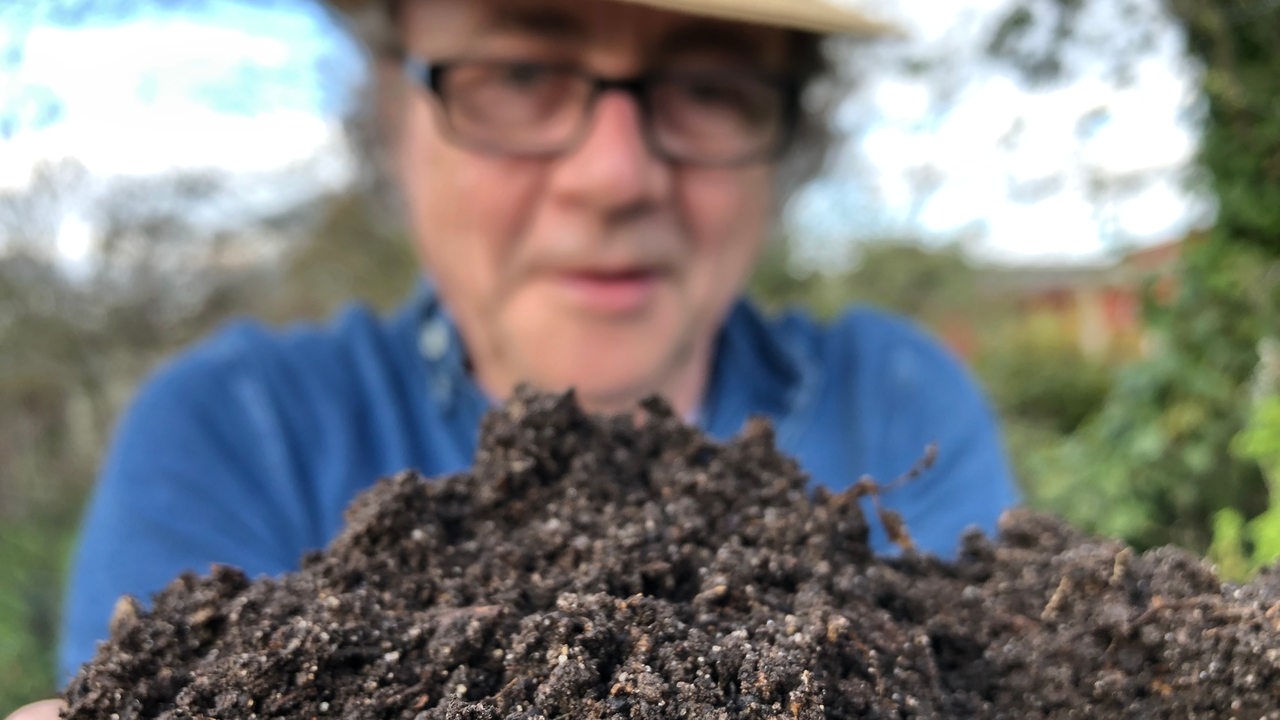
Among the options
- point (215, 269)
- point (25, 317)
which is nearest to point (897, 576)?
point (25, 317)

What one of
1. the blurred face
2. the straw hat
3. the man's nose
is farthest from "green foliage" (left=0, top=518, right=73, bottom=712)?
the straw hat

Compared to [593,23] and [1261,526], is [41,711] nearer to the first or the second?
[1261,526]

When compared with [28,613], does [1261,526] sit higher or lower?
lower

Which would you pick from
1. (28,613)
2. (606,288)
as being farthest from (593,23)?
(28,613)

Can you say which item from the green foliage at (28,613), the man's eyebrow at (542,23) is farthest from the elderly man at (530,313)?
the green foliage at (28,613)

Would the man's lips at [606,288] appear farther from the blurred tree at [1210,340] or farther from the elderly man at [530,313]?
the blurred tree at [1210,340]

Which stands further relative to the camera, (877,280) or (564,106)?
(877,280)

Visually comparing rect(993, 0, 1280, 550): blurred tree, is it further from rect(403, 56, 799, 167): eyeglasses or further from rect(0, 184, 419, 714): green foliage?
rect(0, 184, 419, 714): green foliage
